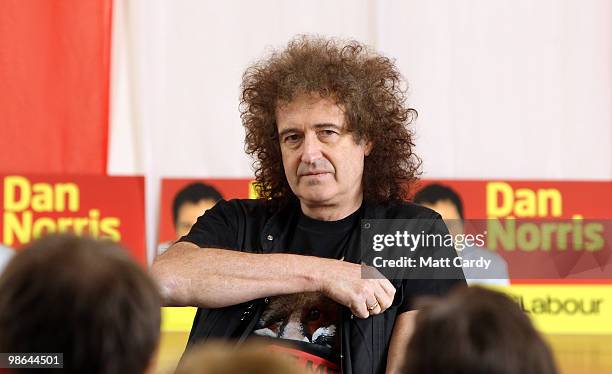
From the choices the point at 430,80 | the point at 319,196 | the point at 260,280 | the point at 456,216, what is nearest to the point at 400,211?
the point at 319,196

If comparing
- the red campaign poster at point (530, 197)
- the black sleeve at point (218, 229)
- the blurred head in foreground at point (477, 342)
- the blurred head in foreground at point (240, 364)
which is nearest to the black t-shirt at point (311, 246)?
the black sleeve at point (218, 229)

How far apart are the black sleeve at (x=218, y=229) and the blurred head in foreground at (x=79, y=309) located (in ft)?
3.96

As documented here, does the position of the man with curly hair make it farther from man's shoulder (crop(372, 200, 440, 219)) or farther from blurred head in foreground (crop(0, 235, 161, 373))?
blurred head in foreground (crop(0, 235, 161, 373))

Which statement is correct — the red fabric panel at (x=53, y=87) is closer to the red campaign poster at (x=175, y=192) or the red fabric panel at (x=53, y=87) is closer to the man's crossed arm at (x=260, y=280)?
the red campaign poster at (x=175, y=192)

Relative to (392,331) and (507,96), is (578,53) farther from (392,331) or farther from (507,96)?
(392,331)

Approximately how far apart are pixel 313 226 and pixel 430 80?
209 centimetres

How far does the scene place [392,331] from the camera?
219 centimetres

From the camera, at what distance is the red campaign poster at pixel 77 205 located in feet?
13.8

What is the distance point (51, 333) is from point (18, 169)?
130 inches

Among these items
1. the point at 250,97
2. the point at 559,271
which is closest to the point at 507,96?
the point at 559,271

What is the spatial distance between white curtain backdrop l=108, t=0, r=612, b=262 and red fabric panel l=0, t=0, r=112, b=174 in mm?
121

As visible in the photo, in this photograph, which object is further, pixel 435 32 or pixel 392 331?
pixel 435 32

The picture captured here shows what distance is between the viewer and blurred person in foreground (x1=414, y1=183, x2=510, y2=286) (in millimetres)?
3818

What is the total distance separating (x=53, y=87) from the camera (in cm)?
424
